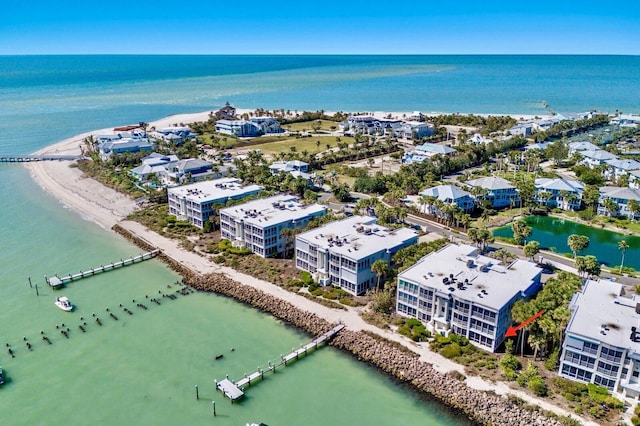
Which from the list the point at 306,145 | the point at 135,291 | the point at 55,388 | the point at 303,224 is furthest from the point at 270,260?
the point at 306,145

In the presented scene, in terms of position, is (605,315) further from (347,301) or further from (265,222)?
(265,222)

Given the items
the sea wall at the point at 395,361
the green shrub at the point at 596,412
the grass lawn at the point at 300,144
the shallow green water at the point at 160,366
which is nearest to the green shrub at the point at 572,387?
the green shrub at the point at 596,412

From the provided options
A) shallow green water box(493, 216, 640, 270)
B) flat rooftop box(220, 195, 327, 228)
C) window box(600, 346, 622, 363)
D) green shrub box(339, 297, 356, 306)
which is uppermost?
flat rooftop box(220, 195, 327, 228)

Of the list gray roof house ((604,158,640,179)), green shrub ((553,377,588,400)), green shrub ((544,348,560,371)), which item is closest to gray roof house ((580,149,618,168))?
gray roof house ((604,158,640,179))

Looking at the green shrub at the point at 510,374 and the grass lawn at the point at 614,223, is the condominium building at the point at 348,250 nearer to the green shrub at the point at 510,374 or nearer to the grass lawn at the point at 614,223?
the green shrub at the point at 510,374

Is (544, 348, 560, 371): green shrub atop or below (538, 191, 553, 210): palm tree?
below

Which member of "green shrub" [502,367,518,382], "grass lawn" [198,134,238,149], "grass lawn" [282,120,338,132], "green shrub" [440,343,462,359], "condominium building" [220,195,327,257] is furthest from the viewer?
"grass lawn" [282,120,338,132]

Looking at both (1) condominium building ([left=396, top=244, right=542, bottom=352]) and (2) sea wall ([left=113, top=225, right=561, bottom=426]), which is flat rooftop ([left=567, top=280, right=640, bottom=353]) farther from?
(2) sea wall ([left=113, top=225, right=561, bottom=426])
